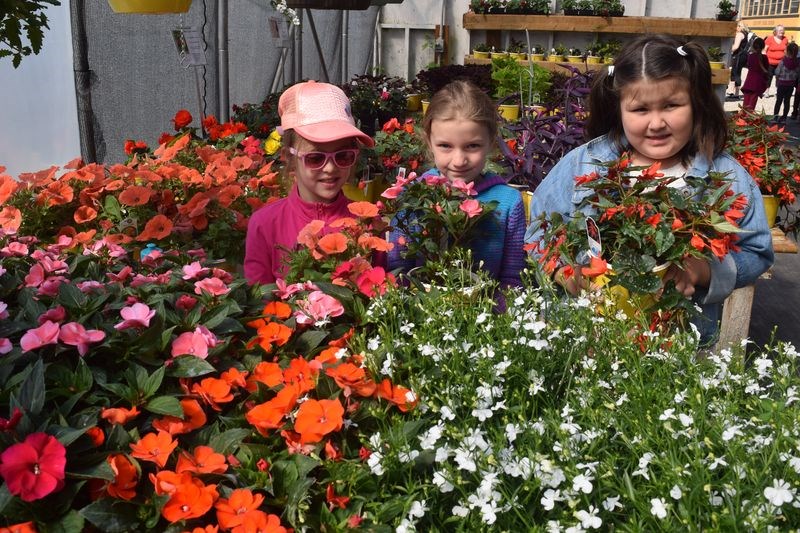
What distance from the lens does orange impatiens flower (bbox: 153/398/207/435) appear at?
1.07m

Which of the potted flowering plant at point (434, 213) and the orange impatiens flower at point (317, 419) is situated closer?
the orange impatiens flower at point (317, 419)

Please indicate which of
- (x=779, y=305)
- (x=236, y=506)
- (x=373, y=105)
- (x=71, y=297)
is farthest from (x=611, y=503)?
(x=373, y=105)

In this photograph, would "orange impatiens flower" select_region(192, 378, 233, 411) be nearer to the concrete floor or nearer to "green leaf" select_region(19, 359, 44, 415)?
"green leaf" select_region(19, 359, 44, 415)

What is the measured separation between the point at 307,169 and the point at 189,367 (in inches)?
37.9

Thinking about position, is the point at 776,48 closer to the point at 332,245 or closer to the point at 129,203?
the point at 129,203

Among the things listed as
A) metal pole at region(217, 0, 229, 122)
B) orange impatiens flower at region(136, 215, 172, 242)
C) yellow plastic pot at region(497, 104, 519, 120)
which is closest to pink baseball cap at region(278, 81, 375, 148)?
orange impatiens flower at region(136, 215, 172, 242)

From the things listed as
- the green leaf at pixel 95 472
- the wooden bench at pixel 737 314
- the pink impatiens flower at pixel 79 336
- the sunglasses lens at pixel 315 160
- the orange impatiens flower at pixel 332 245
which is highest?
the sunglasses lens at pixel 315 160

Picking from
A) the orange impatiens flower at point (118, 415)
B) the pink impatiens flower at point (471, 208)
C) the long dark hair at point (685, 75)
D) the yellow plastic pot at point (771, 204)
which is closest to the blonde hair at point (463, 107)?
the long dark hair at point (685, 75)

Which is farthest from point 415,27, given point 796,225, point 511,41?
point 796,225

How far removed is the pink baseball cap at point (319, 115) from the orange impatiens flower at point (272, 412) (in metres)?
1.00

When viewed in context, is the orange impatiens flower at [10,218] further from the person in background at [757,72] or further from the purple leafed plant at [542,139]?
the person in background at [757,72]

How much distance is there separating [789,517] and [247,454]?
0.70m

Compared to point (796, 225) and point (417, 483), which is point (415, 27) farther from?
point (417, 483)

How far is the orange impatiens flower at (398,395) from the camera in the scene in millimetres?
1093
